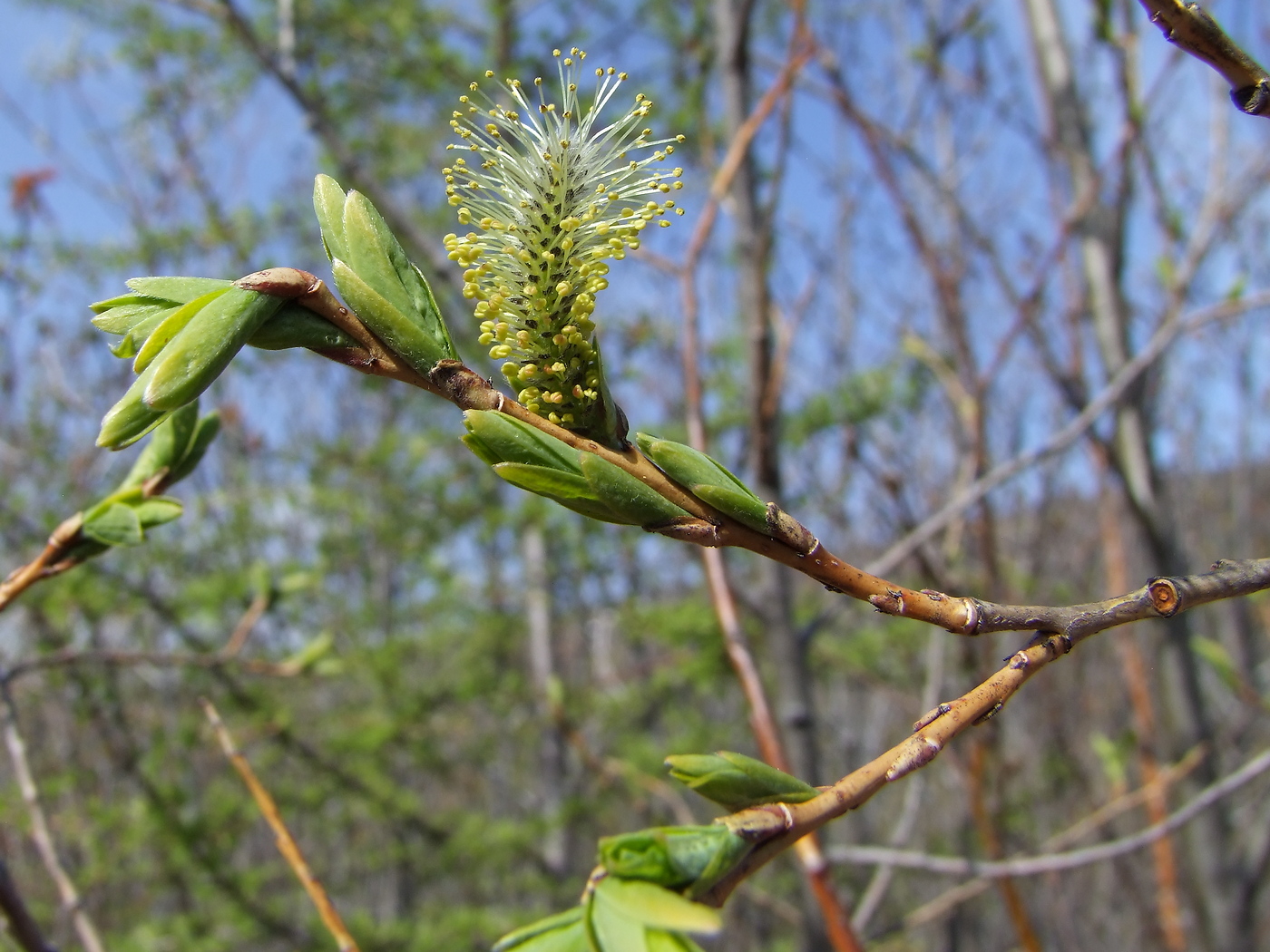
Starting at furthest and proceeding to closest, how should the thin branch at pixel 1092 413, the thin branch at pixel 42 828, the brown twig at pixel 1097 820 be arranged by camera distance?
1. the brown twig at pixel 1097 820
2. the thin branch at pixel 1092 413
3. the thin branch at pixel 42 828

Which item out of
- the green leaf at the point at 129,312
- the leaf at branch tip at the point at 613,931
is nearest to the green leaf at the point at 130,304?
the green leaf at the point at 129,312

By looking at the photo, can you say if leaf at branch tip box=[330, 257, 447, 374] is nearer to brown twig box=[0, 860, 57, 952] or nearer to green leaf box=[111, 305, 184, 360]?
green leaf box=[111, 305, 184, 360]

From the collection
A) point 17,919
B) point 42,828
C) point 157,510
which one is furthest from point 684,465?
point 42,828

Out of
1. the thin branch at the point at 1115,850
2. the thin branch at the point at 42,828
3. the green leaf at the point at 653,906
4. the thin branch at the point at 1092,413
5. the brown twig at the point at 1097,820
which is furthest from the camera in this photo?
the brown twig at the point at 1097,820

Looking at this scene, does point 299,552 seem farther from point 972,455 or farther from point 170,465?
point 170,465

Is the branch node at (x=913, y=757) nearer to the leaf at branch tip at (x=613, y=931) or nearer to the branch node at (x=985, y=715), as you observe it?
the branch node at (x=985, y=715)

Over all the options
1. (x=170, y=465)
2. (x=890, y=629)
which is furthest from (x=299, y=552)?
(x=170, y=465)

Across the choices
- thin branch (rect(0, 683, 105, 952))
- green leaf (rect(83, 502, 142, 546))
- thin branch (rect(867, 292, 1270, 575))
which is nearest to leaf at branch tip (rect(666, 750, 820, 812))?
green leaf (rect(83, 502, 142, 546))
